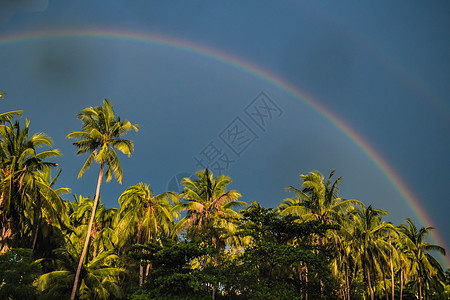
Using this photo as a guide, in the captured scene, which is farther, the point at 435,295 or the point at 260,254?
the point at 435,295

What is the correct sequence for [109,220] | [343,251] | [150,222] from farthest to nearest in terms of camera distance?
[109,220] → [343,251] → [150,222]

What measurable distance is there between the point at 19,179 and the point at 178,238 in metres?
20.7

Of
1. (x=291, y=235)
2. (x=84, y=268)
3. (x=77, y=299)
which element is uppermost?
(x=291, y=235)

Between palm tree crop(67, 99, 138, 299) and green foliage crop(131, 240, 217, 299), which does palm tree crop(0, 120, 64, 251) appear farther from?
green foliage crop(131, 240, 217, 299)

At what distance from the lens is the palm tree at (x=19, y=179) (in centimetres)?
1576

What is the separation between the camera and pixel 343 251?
2745 cm

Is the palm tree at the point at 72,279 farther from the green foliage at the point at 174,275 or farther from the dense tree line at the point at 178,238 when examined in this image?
the green foliage at the point at 174,275

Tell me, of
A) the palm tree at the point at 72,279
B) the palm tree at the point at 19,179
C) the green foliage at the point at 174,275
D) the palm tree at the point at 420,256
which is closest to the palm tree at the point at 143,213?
the palm tree at the point at 72,279

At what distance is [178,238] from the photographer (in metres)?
33.8

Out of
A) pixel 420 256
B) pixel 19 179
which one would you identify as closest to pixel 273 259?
pixel 19 179

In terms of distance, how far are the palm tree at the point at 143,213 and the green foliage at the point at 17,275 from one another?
30.9 feet

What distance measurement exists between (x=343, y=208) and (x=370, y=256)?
5623 mm

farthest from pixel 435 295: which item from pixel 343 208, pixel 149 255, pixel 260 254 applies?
pixel 149 255

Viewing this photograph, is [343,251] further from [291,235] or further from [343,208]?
[291,235]
